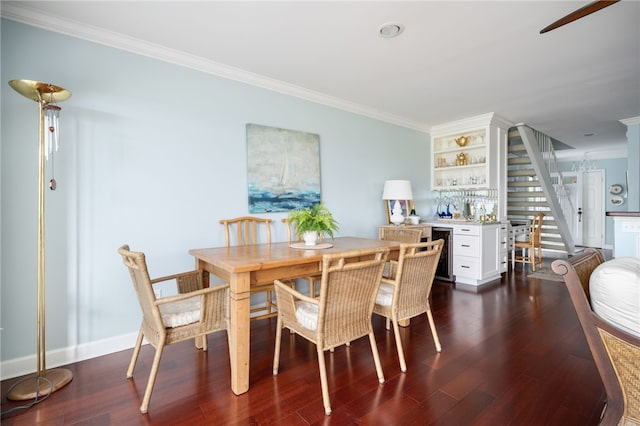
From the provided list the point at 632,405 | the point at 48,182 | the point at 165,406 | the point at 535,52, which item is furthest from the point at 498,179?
the point at 48,182

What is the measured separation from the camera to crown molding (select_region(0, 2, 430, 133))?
210 cm

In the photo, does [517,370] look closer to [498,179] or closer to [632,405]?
[632,405]

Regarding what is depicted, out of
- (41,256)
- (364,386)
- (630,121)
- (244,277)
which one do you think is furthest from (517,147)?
(41,256)

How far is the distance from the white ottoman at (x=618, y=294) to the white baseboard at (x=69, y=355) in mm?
2983

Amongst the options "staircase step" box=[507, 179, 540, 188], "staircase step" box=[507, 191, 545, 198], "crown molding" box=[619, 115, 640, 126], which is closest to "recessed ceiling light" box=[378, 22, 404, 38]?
"staircase step" box=[507, 179, 540, 188]

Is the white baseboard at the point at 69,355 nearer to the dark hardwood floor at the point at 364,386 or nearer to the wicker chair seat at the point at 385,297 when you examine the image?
the dark hardwood floor at the point at 364,386

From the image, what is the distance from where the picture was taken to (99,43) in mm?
2369

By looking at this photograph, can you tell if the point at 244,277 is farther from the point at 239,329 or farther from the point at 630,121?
the point at 630,121

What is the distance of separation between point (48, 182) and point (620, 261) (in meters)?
3.35

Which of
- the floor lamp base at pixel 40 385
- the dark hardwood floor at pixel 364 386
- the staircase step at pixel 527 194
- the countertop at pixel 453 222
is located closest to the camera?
the dark hardwood floor at pixel 364 386

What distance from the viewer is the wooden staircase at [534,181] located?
5.25m

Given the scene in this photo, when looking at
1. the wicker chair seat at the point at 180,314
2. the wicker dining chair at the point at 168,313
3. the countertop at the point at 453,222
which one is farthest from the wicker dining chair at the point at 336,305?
the countertop at the point at 453,222

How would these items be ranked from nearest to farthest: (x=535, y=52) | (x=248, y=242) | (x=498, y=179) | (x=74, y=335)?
(x=74, y=335), (x=535, y=52), (x=248, y=242), (x=498, y=179)

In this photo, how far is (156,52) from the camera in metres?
2.58
